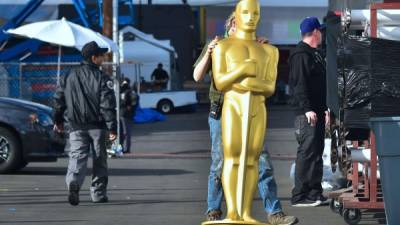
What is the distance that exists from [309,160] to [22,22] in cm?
1961

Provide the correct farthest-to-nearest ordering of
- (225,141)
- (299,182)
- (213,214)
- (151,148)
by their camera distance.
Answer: (151,148), (299,182), (213,214), (225,141)

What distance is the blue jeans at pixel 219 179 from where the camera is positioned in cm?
948

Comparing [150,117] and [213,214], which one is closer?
[213,214]

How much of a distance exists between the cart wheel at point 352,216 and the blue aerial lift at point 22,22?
778 inches

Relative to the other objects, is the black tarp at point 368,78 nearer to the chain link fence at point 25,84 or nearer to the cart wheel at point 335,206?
the cart wheel at point 335,206

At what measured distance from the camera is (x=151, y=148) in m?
22.7

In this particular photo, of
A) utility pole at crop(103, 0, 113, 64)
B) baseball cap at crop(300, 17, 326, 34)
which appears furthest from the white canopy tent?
baseball cap at crop(300, 17, 326, 34)

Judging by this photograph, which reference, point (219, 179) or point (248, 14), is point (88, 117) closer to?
point (219, 179)

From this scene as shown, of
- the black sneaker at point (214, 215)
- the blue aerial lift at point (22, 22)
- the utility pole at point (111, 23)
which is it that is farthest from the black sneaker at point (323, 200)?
the blue aerial lift at point (22, 22)

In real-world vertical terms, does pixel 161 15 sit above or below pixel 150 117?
above

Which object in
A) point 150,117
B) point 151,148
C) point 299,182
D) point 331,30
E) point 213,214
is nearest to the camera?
point 213,214

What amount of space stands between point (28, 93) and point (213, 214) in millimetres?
15339

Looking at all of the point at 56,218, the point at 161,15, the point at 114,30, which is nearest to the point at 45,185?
the point at 56,218

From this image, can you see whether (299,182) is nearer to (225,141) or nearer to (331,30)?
(331,30)
